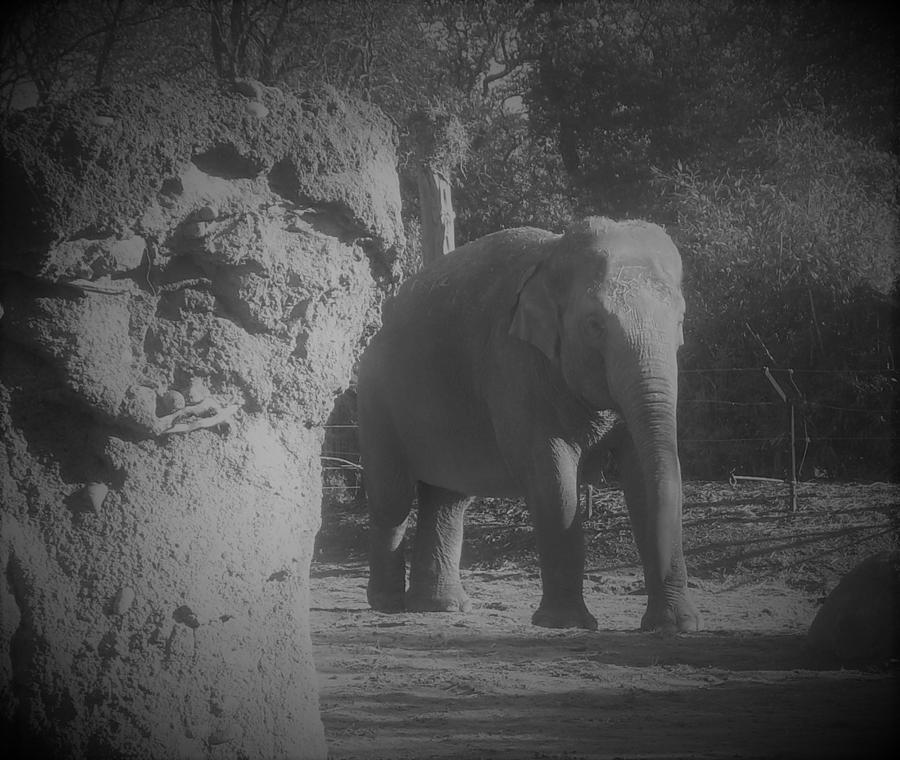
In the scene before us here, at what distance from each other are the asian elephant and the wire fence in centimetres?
365

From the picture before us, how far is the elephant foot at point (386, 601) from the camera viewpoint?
8992mm

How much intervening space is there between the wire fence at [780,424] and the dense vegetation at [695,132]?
23 millimetres

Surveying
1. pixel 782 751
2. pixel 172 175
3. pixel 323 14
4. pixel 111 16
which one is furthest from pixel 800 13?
pixel 172 175

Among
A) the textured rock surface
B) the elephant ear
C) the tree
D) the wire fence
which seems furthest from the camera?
the tree

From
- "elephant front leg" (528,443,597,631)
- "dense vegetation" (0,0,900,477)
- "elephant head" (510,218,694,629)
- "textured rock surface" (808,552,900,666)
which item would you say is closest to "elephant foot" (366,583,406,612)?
"elephant front leg" (528,443,597,631)

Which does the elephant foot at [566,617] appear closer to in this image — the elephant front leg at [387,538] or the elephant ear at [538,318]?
the elephant ear at [538,318]

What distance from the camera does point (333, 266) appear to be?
3.63m

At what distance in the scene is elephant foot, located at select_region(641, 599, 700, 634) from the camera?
7.22 m

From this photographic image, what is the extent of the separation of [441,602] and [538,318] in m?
2.42

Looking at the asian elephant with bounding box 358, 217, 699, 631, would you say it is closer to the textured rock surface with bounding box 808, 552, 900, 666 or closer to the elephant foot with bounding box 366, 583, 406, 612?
the elephant foot with bounding box 366, 583, 406, 612

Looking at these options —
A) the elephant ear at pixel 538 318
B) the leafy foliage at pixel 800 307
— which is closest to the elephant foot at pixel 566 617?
the elephant ear at pixel 538 318

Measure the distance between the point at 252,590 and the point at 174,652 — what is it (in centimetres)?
29

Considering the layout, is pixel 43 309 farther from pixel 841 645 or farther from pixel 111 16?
pixel 111 16

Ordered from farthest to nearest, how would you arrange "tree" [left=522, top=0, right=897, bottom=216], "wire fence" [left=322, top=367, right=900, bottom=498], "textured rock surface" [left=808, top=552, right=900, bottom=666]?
"tree" [left=522, top=0, right=897, bottom=216] → "wire fence" [left=322, top=367, right=900, bottom=498] → "textured rock surface" [left=808, top=552, right=900, bottom=666]
